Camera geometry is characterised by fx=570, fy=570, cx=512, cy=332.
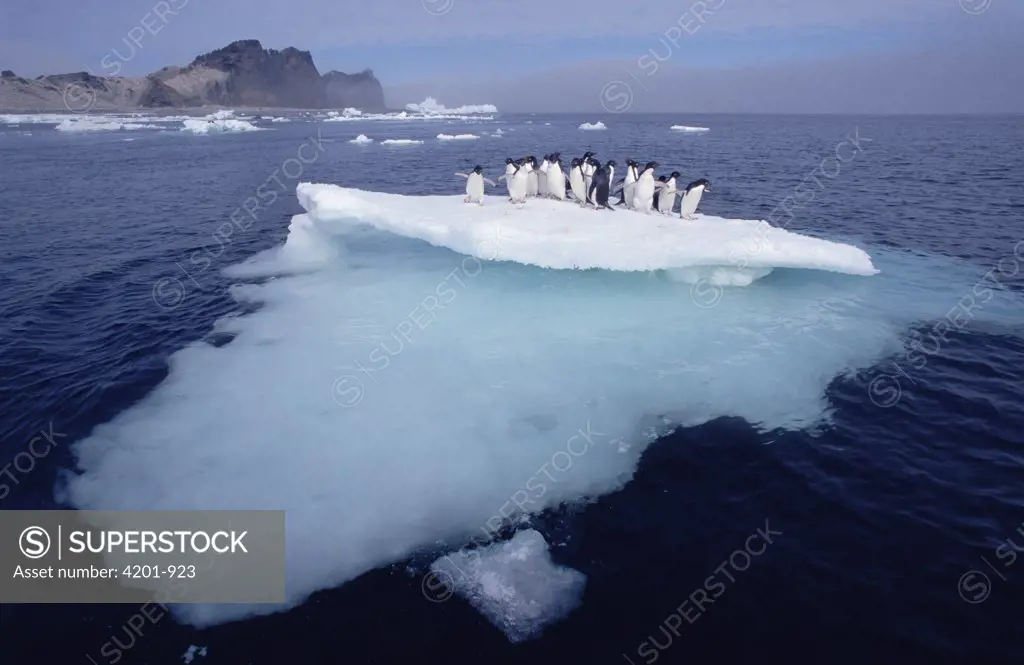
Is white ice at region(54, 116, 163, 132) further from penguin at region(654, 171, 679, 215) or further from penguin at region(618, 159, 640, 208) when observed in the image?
penguin at region(654, 171, 679, 215)

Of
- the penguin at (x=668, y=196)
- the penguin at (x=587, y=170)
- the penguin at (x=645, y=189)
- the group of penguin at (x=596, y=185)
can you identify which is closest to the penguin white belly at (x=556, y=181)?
the group of penguin at (x=596, y=185)

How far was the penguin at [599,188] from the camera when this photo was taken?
50.7 ft

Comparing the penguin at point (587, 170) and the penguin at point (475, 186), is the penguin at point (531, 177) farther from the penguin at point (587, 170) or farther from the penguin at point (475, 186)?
the penguin at point (587, 170)

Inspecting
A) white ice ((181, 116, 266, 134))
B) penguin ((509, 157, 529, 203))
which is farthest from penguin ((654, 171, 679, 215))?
white ice ((181, 116, 266, 134))

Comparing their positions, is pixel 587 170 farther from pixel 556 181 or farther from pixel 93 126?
pixel 93 126

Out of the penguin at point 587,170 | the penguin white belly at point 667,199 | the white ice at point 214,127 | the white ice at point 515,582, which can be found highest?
the white ice at point 214,127

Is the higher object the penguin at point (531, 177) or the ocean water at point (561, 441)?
the penguin at point (531, 177)

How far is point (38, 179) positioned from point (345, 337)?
30.8 meters

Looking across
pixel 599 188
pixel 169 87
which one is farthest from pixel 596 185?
pixel 169 87

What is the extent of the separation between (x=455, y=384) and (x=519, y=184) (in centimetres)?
843

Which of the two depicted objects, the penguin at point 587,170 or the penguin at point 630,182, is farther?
the penguin at point 587,170

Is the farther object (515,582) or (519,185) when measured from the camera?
(519,185)

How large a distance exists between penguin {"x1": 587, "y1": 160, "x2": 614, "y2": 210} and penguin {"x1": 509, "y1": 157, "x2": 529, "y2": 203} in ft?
6.18

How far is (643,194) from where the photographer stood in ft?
51.4
